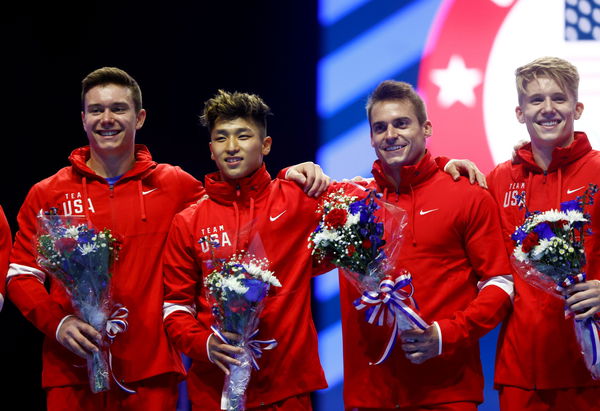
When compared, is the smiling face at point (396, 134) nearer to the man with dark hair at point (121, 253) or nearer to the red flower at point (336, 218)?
the red flower at point (336, 218)

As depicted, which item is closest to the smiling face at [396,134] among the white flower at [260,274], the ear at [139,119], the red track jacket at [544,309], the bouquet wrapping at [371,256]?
the bouquet wrapping at [371,256]

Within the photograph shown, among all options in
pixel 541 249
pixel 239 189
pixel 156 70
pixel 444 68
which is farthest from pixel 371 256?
pixel 156 70

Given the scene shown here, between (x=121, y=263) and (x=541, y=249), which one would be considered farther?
(x=121, y=263)

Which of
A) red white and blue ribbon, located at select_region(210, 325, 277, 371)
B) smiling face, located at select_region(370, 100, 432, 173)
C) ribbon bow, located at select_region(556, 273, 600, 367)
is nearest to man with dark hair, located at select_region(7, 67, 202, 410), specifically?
red white and blue ribbon, located at select_region(210, 325, 277, 371)

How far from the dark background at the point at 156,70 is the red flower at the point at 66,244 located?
2.10 metres

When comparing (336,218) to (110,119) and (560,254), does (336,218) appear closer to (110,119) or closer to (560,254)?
(560,254)

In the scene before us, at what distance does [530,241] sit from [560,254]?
0.12 m

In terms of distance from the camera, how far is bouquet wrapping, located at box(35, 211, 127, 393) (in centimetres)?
332

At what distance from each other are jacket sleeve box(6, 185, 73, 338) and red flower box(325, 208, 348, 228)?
4.17 ft

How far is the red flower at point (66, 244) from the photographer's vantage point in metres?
3.30

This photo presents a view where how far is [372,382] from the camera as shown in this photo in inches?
134

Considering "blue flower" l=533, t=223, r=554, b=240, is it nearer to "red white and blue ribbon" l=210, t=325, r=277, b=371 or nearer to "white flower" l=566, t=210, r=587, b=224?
"white flower" l=566, t=210, r=587, b=224

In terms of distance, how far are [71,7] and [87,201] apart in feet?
7.07

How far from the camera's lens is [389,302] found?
3.20 metres
